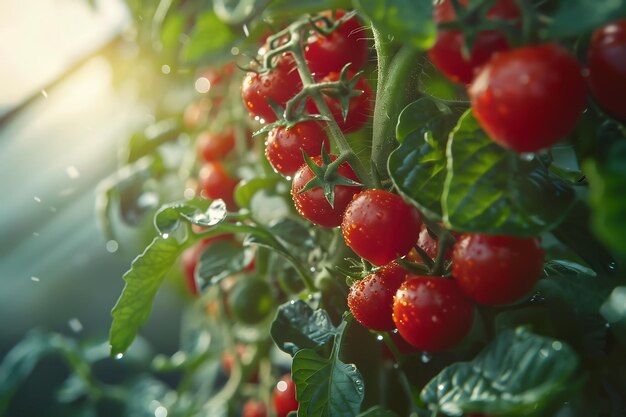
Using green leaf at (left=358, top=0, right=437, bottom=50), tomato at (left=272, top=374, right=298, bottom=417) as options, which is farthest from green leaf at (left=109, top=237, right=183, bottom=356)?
green leaf at (left=358, top=0, right=437, bottom=50)

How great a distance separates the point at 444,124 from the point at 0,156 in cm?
134

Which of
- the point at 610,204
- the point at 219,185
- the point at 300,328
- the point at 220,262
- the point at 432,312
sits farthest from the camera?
the point at 219,185

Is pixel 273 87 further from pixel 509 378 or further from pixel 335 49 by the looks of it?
pixel 509 378

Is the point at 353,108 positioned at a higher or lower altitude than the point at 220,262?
higher

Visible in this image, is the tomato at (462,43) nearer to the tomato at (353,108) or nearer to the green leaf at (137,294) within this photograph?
the tomato at (353,108)

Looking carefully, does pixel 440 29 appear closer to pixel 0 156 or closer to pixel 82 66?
pixel 82 66

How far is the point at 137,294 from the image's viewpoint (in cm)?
49

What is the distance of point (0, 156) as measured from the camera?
4.67 ft

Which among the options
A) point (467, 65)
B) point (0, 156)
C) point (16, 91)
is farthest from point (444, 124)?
point (0, 156)

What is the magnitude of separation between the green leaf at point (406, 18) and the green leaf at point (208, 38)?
14.2 inches

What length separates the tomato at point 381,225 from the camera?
347mm

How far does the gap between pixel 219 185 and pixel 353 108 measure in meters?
0.31

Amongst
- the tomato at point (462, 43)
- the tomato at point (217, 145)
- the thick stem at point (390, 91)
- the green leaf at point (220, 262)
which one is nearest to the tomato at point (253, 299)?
the green leaf at point (220, 262)

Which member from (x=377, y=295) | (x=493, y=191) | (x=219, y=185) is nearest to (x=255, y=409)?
(x=219, y=185)
